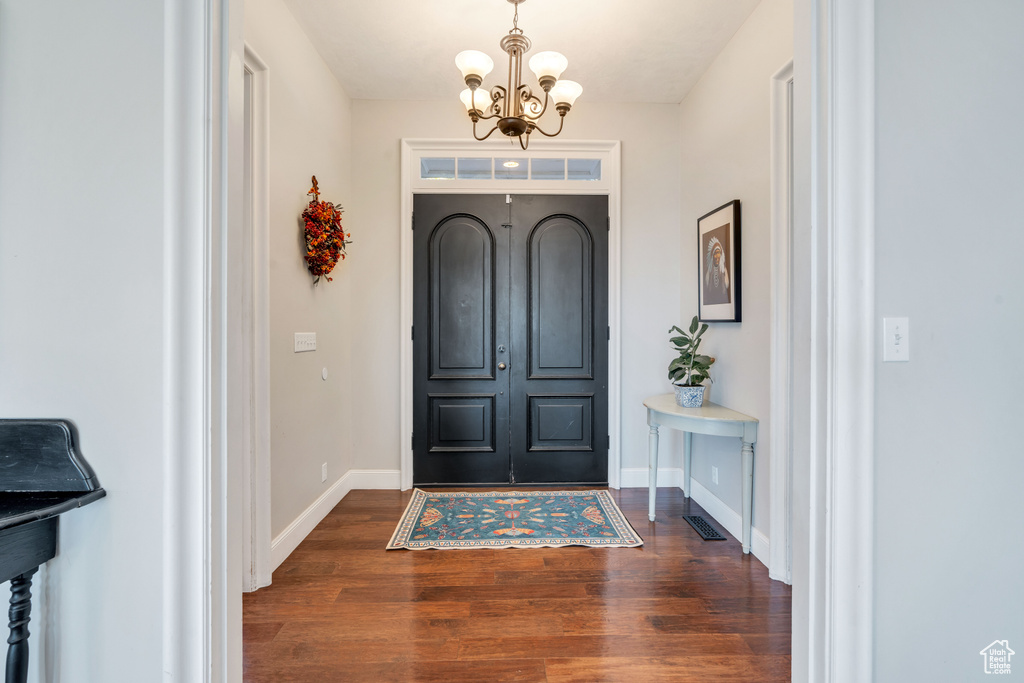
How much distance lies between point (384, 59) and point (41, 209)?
2.51 metres

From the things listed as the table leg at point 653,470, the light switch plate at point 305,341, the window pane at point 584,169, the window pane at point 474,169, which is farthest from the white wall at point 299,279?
the table leg at point 653,470

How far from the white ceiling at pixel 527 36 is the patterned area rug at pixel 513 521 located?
9.26 ft

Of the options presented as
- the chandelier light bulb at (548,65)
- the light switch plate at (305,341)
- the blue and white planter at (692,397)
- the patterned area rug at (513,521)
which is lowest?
the patterned area rug at (513,521)

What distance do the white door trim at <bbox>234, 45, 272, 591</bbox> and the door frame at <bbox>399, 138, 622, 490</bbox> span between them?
1.33 metres

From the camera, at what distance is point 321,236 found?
2729 millimetres

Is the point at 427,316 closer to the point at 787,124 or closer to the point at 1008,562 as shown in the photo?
the point at 787,124

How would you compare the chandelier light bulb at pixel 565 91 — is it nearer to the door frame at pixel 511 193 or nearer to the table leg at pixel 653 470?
the door frame at pixel 511 193

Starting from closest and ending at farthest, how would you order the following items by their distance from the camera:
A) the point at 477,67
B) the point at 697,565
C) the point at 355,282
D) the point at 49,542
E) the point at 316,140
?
the point at 49,542, the point at 477,67, the point at 697,565, the point at 316,140, the point at 355,282

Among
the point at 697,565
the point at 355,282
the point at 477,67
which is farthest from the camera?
the point at 355,282

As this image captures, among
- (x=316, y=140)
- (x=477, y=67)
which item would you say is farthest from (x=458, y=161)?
(x=477, y=67)

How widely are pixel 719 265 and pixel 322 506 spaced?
2.83 m

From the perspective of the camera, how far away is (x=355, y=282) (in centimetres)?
357

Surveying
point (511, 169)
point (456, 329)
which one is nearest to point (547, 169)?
point (511, 169)

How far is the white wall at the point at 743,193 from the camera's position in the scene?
2.44 m
